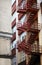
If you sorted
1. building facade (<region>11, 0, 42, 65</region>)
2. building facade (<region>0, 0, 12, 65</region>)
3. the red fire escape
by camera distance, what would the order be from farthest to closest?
building facade (<region>0, 0, 12, 65</region>)
the red fire escape
building facade (<region>11, 0, 42, 65</region>)

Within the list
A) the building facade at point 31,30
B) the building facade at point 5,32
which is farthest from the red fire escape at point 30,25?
the building facade at point 5,32

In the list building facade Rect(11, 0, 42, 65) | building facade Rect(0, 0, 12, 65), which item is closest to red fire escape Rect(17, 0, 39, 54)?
building facade Rect(11, 0, 42, 65)

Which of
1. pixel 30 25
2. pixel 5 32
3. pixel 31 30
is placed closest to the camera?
pixel 31 30

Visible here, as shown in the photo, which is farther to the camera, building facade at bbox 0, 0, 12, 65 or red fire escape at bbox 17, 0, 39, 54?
building facade at bbox 0, 0, 12, 65

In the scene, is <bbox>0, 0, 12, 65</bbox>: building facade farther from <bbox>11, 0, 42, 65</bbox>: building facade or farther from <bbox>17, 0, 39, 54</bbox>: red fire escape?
<bbox>17, 0, 39, 54</bbox>: red fire escape

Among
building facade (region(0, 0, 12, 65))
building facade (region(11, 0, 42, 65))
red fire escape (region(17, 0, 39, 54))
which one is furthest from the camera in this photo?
building facade (region(0, 0, 12, 65))

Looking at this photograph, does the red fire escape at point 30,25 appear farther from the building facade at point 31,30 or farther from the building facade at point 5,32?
the building facade at point 5,32

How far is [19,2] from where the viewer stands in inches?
1523

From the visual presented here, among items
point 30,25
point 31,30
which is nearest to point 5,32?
point 30,25

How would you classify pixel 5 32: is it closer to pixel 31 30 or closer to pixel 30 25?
pixel 30 25

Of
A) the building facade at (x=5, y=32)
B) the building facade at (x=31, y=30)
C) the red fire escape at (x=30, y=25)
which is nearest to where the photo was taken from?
the building facade at (x=31, y=30)

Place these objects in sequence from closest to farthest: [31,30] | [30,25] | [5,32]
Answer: [31,30] < [30,25] < [5,32]

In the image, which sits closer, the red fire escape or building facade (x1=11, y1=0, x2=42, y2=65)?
building facade (x1=11, y1=0, x2=42, y2=65)

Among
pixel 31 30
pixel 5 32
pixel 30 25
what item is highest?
pixel 30 25
